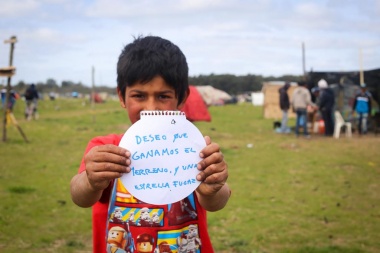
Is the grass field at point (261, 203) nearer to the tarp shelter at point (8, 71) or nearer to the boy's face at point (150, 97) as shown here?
the tarp shelter at point (8, 71)

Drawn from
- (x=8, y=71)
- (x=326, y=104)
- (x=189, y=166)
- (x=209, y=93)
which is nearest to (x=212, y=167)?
(x=189, y=166)

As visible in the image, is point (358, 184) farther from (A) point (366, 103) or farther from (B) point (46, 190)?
(A) point (366, 103)

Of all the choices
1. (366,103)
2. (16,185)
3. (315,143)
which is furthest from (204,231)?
(366,103)

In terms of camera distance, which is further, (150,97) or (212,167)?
(150,97)

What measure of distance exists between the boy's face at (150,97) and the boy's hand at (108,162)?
0.28 meters

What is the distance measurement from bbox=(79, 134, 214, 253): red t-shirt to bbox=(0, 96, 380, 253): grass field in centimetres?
290

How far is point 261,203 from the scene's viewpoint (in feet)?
20.4

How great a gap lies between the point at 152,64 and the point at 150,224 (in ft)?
1.96

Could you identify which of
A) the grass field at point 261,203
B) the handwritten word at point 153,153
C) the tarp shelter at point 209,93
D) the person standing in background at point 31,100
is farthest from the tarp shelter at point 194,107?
the person standing in background at point 31,100

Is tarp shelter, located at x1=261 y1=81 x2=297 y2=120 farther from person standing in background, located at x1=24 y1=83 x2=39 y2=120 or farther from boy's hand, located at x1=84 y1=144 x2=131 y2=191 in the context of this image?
boy's hand, located at x1=84 y1=144 x2=131 y2=191

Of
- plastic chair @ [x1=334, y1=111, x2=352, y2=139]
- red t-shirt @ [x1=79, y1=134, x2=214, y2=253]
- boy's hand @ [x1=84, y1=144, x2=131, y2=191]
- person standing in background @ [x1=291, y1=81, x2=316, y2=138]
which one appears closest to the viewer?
boy's hand @ [x1=84, y1=144, x2=131, y2=191]

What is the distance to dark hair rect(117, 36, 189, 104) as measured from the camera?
1678mm

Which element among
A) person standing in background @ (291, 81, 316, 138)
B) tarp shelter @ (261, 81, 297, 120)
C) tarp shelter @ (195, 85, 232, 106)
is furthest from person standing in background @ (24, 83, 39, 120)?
person standing in background @ (291, 81, 316, 138)

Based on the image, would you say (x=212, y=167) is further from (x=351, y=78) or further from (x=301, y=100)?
(x=351, y=78)
